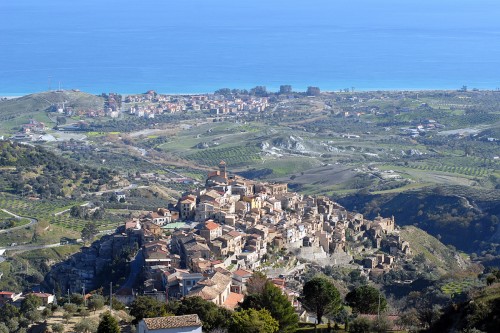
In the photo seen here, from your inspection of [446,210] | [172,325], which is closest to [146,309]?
[172,325]

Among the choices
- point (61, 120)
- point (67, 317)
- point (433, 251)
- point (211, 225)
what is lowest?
point (433, 251)

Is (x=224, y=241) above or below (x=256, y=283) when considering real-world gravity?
above

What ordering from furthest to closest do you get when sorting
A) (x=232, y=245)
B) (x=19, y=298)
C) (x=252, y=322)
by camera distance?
(x=232, y=245) → (x=19, y=298) → (x=252, y=322)

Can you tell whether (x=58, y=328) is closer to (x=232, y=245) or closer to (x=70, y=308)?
(x=70, y=308)

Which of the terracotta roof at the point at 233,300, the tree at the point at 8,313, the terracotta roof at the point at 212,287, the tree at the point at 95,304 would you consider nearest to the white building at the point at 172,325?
the tree at the point at 95,304

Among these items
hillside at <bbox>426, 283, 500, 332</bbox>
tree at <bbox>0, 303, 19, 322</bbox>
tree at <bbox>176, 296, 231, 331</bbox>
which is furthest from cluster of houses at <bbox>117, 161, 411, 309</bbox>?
hillside at <bbox>426, 283, 500, 332</bbox>

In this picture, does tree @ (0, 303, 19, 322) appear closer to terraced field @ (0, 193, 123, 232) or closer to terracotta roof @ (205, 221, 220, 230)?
terracotta roof @ (205, 221, 220, 230)

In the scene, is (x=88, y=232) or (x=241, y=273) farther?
(x=88, y=232)
